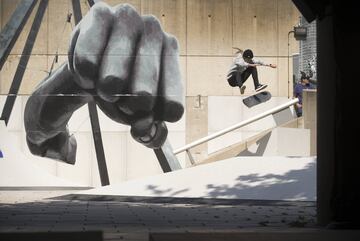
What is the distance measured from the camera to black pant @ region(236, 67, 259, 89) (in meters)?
15.6

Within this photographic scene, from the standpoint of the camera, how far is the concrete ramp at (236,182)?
565 inches

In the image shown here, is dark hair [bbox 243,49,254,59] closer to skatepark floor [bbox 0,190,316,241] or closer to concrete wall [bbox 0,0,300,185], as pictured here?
concrete wall [bbox 0,0,300,185]

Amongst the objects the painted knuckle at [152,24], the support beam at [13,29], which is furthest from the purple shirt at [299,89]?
the support beam at [13,29]

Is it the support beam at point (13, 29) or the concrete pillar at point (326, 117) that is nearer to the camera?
the concrete pillar at point (326, 117)

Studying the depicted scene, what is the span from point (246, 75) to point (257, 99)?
64cm

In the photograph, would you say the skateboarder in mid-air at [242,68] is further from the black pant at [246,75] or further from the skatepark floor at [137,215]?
the skatepark floor at [137,215]

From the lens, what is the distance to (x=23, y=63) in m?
15.2

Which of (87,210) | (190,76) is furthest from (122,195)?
(190,76)

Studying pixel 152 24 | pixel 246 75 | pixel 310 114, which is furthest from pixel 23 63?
pixel 310 114

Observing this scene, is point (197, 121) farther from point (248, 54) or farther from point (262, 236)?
point (262, 236)

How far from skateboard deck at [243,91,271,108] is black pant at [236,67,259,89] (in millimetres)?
272

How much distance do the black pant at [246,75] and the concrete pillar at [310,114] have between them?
1.21 metres

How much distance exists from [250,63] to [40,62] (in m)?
4.94

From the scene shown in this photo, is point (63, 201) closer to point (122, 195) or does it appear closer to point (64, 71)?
point (122, 195)
